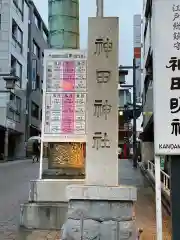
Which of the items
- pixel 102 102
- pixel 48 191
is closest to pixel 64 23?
pixel 102 102

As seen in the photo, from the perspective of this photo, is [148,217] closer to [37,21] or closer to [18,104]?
[18,104]

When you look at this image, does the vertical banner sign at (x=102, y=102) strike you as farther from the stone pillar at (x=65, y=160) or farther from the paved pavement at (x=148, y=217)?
the stone pillar at (x=65, y=160)

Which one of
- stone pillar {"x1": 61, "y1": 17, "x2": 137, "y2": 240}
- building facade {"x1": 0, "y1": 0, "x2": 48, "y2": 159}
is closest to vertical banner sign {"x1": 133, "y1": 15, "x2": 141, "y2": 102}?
building facade {"x1": 0, "y1": 0, "x2": 48, "y2": 159}

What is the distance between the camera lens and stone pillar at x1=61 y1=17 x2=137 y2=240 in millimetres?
5734

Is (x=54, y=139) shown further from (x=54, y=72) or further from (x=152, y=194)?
(x=152, y=194)

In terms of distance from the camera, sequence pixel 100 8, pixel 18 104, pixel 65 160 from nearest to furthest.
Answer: pixel 100 8 → pixel 65 160 → pixel 18 104

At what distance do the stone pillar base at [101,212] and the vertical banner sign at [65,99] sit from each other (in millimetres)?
3582

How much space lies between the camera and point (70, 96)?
9.36m

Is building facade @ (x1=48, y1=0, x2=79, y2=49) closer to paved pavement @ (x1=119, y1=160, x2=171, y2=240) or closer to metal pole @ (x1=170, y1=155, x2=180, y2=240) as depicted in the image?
paved pavement @ (x1=119, y1=160, x2=171, y2=240)

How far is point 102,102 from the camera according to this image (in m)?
6.32

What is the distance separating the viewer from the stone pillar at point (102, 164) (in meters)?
5.73

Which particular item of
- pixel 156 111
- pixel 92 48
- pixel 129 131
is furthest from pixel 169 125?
pixel 129 131

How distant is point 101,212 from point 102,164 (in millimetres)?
747

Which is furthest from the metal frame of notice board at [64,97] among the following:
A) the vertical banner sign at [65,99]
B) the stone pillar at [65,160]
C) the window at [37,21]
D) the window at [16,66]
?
the window at [37,21]
